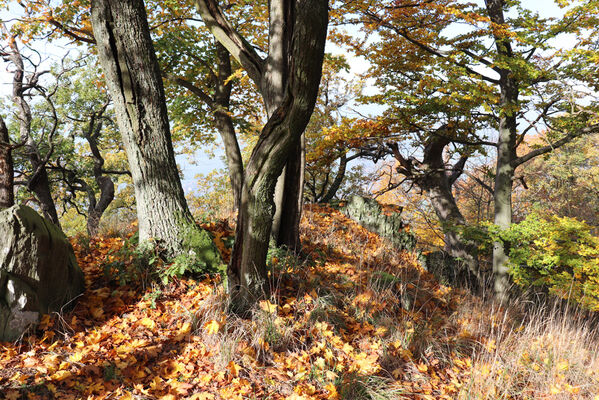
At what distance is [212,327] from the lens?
3.14 m

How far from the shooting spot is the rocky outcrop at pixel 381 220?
26.1 ft

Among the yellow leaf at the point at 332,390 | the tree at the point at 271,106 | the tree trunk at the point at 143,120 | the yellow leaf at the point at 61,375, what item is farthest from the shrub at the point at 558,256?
the yellow leaf at the point at 61,375

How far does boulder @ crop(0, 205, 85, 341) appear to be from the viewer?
9.62 feet

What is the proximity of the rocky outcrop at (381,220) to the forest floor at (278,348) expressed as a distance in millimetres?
3294

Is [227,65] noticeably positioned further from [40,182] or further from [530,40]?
[530,40]

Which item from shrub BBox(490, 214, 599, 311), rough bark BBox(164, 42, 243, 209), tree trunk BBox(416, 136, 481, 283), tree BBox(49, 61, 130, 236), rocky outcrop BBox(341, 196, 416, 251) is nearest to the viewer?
shrub BBox(490, 214, 599, 311)

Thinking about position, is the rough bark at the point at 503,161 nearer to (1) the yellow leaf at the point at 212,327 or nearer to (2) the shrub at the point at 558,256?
(2) the shrub at the point at 558,256

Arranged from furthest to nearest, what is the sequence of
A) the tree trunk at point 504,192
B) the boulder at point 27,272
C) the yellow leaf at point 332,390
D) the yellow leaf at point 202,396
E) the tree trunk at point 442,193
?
the tree trunk at point 442,193 < the tree trunk at point 504,192 < the boulder at point 27,272 < the yellow leaf at point 332,390 < the yellow leaf at point 202,396

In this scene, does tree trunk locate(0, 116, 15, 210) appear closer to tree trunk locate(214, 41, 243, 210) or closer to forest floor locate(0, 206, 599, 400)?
forest floor locate(0, 206, 599, 400)

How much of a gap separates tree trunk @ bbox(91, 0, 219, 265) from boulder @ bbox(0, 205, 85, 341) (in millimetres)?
939

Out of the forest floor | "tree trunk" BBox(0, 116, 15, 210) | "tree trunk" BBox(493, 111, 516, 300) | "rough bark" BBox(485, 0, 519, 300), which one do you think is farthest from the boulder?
"tree trunk" BBox(493, 111, 516, 300)

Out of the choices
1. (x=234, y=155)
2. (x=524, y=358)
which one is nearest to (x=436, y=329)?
(x=524, y=358)

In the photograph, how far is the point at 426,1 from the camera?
23.1ft

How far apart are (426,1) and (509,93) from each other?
3.34 m
